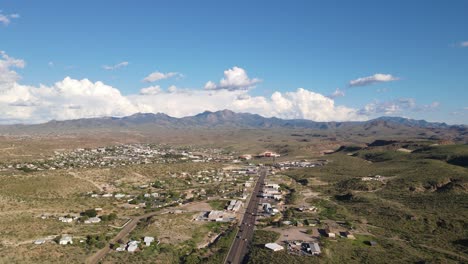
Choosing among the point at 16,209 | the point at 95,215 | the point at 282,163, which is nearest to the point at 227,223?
the point at 95,215

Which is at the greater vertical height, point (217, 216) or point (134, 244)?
point (134, 244)

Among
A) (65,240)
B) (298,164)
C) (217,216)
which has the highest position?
(65,240)

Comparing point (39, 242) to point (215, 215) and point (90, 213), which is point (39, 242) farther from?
point (215, 215)

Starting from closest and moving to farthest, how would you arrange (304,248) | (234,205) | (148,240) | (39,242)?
(39,242), (304,248), (148,240), (234,205)

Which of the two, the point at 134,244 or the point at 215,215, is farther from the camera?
the point at 215,215

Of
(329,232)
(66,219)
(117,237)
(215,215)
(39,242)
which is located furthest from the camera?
(215,215)

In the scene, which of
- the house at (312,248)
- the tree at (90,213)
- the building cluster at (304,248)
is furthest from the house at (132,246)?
the house at (312,248)

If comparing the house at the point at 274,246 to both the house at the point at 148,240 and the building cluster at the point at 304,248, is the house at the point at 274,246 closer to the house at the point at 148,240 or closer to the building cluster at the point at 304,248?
the building cluster at the point at 304,248

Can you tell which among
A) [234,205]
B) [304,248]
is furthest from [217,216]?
[304,248]

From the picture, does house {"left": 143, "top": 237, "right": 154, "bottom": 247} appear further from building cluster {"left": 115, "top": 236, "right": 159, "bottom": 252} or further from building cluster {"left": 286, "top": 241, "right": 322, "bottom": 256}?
building cluster {"left": 286, "top": 241, "right": 322, "bottom": 256}
